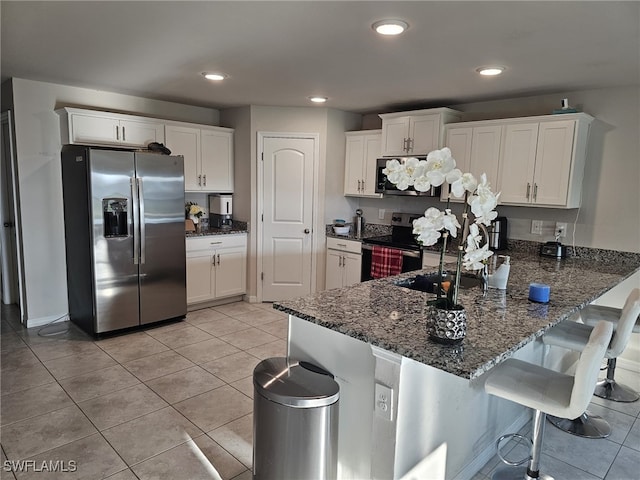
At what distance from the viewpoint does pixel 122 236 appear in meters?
3.88

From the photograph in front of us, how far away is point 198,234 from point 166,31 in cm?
251

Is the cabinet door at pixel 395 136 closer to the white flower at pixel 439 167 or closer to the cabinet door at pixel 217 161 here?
the cabinet door at pixel 217 161

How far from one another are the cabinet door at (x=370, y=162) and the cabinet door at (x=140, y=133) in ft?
7.41

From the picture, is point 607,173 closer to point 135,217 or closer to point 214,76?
point 214,76

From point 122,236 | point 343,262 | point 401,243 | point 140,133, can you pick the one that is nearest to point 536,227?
point 401,243

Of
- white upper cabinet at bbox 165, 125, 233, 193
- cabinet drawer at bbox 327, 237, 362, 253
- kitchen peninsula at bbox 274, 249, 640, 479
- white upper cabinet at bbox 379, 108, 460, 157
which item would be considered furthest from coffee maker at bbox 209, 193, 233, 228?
kitchen peninsula at bbox 274, 249, 640, 479

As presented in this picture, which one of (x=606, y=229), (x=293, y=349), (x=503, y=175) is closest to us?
(x=293, y=349)

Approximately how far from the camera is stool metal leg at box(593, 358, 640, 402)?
307 centimetres

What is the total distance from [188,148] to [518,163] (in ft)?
11.1

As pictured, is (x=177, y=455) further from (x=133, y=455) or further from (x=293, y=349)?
(x=293, y=349)

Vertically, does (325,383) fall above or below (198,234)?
below

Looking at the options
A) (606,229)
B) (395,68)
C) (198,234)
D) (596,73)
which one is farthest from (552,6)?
(198,234)

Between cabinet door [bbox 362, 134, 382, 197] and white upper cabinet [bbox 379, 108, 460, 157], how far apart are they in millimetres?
231

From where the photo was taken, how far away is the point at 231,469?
223cm
